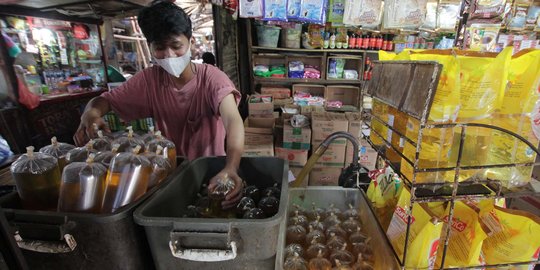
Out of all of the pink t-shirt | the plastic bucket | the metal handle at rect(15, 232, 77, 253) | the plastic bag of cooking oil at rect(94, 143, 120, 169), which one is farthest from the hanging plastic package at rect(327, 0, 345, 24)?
the metal handle at rect(15, 232, 77, 253)

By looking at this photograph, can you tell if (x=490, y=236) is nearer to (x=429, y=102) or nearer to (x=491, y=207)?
(x=491, y=207)

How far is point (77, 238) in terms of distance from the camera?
62 cm

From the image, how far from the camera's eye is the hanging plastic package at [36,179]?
2.29ft

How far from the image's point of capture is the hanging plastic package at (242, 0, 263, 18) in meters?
3.31

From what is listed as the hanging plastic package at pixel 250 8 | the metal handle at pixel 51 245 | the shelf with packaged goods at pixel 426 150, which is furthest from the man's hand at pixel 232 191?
the hanging plastic package at pixel 250 8

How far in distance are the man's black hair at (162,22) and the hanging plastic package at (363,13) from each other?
2668 mm

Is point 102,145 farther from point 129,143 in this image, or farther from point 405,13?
point 405,13

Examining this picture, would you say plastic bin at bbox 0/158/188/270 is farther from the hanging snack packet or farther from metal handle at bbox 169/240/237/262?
the hanging snack packet

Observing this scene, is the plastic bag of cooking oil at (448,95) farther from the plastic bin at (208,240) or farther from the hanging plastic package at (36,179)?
the hanging plastic package at (36,179)

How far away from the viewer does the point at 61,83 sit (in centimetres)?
403

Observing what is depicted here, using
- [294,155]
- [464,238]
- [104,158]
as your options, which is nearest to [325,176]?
[294,155]

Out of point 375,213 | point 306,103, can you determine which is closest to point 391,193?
point 375,213

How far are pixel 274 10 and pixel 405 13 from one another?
1582 mm

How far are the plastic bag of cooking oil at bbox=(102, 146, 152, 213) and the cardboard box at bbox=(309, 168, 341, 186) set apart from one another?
2.52m
